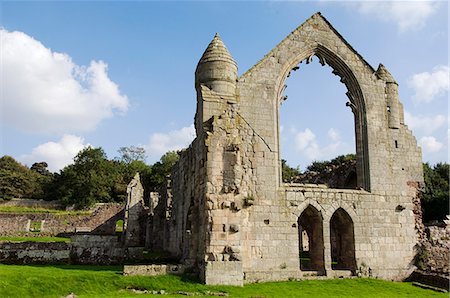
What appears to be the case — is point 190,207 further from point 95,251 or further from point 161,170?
point 161,170

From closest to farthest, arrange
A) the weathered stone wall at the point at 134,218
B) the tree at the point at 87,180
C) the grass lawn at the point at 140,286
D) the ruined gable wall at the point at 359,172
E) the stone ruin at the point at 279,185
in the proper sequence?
1. the grass lawn at the point at 140,286
2. the stone ruin at the point at 279,185
3. the ruined gable wall at the point at 359,172
4. the weathered stone wall at the point at 134,218
5. the tree at the point at 87,180

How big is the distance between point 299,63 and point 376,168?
516 centimetres

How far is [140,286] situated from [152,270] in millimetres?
843

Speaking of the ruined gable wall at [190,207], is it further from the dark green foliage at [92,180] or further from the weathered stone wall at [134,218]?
the dark green foliage at [92,180]

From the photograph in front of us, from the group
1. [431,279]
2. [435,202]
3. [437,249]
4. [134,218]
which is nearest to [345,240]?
[431,279]

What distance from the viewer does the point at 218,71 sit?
590 inches

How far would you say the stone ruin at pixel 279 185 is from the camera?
13.1 meters

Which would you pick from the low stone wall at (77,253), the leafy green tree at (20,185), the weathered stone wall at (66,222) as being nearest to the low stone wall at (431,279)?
the low stone wall at (77,253)

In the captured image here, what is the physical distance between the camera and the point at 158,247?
22.9 metres

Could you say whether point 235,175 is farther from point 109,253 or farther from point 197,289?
point 109,253

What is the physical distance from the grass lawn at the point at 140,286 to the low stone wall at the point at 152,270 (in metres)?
0.24

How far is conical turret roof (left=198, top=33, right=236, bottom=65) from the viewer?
49.9 ft

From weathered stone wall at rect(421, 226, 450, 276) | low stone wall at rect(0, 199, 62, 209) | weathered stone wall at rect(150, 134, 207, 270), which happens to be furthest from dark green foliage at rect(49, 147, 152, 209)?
weathered stone wall at rect(421, 226, 450, 276)

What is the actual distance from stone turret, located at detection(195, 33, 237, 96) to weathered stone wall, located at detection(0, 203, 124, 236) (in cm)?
2154
